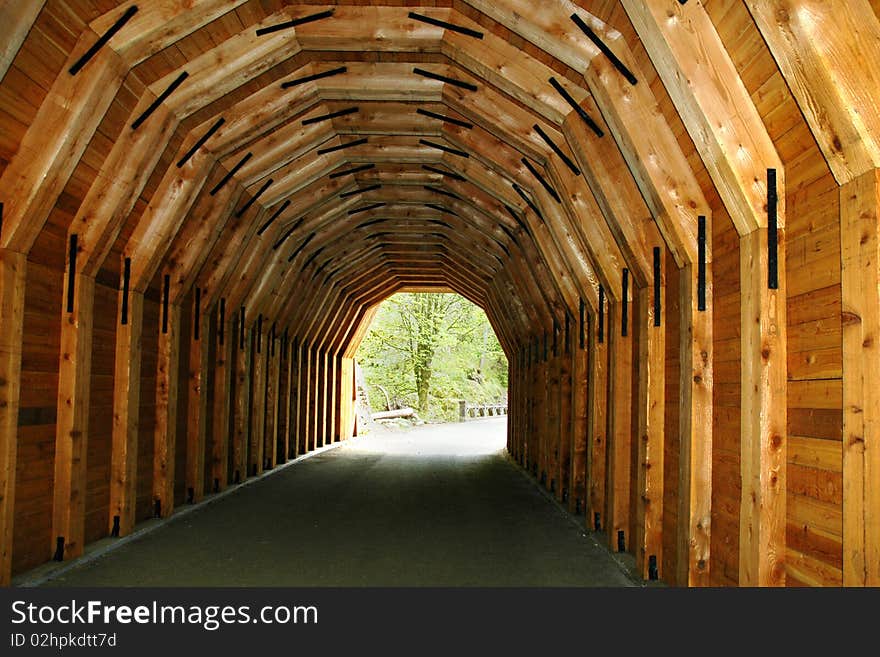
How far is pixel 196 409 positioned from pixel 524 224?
4249 millimetres

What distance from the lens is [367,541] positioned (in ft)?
21.5

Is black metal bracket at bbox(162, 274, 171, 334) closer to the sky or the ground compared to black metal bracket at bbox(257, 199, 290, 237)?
closer to the ground

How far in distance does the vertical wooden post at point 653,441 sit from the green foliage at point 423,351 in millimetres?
24026

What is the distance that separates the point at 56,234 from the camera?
537cm

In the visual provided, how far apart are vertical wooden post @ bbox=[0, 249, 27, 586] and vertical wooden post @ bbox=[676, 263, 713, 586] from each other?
4061 millimetres

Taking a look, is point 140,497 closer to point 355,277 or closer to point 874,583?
point 874,583

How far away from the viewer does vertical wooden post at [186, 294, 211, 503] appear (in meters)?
8.54

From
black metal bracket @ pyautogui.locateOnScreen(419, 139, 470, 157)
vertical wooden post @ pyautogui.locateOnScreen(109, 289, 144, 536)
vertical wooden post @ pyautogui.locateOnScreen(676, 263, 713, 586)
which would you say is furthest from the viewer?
black metal bracket @ pyautogui.locateOnScreen(419, 139, 470, 157)

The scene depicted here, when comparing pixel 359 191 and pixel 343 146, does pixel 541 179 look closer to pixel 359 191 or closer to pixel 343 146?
pixel 343 146

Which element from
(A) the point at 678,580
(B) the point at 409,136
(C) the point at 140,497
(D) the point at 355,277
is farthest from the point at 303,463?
(A) the point at 678,580

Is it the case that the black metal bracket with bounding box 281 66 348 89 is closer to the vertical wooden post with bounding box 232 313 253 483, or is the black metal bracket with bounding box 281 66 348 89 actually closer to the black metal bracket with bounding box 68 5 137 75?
the black metal bracket with bounding box 68 5 137 75

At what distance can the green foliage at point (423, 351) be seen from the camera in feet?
99.5

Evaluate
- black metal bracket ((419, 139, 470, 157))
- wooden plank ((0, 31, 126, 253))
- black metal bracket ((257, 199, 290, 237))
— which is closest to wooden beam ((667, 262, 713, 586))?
wooden plank ((0, 31, 126, 253))

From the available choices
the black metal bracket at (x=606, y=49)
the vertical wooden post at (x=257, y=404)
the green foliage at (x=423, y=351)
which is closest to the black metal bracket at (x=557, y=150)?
the black metal bracket at (x=606, y=49)
